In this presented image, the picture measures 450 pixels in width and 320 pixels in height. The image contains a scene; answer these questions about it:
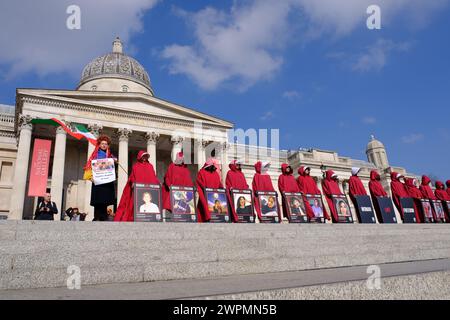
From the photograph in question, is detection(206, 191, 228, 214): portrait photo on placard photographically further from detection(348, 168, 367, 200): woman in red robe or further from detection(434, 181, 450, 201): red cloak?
detection(434, 181, 450, 201): red cloak

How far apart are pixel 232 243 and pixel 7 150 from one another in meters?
30.5

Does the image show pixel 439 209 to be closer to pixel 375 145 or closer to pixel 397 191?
pixel 397 191

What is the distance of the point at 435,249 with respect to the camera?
893 centimetres

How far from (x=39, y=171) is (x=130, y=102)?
10285mm

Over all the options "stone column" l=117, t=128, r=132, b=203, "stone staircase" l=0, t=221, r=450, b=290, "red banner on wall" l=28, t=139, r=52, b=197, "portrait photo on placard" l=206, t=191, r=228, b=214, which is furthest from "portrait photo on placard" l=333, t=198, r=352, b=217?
"red banner on wall" l=28, t=139, r=52, b=197

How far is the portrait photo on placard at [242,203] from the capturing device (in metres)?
9.41

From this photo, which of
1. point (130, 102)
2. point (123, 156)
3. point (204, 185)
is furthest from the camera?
point (130, 102)

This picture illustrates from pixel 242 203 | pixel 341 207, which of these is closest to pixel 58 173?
pixel 242 203

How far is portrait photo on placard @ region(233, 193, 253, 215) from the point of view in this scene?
Result: 941 cm

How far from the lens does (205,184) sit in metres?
9.42

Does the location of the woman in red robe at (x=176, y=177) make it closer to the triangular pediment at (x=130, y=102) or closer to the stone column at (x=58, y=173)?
the stone column at (x=58, y=173)

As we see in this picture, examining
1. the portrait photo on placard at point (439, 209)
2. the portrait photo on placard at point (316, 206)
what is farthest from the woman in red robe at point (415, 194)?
the portrait photo on placard at point (316, 206)

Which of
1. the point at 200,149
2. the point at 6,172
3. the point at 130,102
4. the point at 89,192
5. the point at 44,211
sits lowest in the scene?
the point at 44,211

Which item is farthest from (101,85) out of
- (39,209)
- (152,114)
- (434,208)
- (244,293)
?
(244,293)
